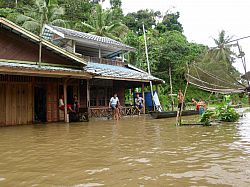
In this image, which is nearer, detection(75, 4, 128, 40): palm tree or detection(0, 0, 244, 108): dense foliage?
detection(0, 0, 244, 108): dense foliage

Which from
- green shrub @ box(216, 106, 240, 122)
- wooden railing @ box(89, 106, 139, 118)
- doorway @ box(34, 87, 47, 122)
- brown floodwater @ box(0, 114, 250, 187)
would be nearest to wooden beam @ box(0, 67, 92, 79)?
wooden railing @ box(89, 106, 139, 118)

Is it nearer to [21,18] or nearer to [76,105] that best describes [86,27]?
[21,18]

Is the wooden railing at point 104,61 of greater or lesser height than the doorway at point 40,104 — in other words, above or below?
above

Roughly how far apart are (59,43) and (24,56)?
5.51 metres

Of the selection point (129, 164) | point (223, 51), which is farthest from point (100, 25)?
point (129, 164)

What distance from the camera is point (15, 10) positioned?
32094 millimetres

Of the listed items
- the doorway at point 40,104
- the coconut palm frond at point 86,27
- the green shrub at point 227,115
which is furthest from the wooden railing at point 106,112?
the coconut palm frond at point 86,27

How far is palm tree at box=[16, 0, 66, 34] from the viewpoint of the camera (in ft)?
92.6

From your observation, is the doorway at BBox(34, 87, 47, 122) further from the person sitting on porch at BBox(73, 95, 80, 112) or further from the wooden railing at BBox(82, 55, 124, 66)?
the wooden railing at BBox(82, 55, 124, 66)

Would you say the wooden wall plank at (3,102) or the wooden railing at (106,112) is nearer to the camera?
the wooden wall plank at (3,102)

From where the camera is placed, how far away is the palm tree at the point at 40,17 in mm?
28234

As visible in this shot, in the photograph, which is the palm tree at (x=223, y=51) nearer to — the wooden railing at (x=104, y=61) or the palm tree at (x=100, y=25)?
the palm tree at (x=100, y=25)

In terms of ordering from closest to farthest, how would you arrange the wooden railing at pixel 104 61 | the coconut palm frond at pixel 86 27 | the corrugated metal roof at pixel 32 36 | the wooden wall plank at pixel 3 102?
1. the corrugated metal roof at pixel 32 36
2. the wooden wall plank at pixel 3 102
3. the wooden railing at pixel 104 61
4. the coconut palm frond at pixel 86 27

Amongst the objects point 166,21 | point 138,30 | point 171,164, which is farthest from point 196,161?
point 166,21
